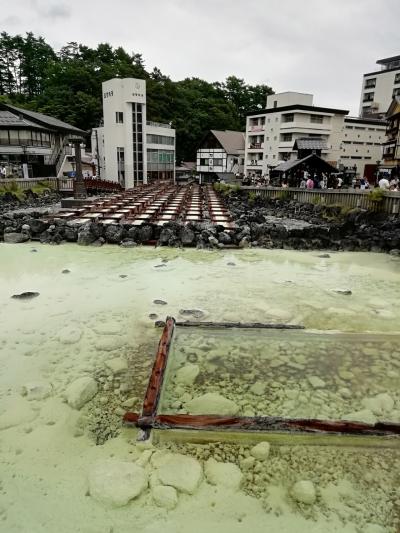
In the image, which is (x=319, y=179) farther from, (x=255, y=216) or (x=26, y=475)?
(x=26, y=475)

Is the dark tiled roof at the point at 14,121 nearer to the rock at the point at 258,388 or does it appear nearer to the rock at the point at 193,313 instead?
the rock at the point at 193,313

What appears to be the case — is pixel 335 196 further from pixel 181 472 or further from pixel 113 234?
pixel 181 472

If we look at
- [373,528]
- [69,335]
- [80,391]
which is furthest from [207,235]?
[373,528]

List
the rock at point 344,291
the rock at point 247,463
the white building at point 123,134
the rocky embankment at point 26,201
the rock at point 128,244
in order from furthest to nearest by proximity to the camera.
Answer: the white building at point 123,134 → the rocky embankment at point 26,201 → the rock at point 128,244 → the rock at point 344,291 → the rock at point 247,463

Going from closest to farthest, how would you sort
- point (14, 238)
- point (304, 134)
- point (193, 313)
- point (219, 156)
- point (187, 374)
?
point (187, 374), point (193, 313), point (14, 238), point (304, 134), point (219, 156)

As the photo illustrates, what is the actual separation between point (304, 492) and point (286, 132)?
39.8m

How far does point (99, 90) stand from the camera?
43.8 meters

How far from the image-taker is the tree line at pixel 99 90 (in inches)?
1642

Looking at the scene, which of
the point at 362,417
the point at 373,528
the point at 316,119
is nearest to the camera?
the point at 373,528

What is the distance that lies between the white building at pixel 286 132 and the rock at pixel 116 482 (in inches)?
A: 1466

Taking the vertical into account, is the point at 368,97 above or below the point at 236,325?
above

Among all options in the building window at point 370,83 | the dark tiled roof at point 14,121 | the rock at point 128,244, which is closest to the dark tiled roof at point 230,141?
the dark tiled roof at point 14,121

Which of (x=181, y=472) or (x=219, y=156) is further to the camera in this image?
(x=219, y=156)

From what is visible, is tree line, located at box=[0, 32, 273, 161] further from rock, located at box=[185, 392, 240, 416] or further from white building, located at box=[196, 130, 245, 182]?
rock, located at box=[185, 392, 240, 416]
